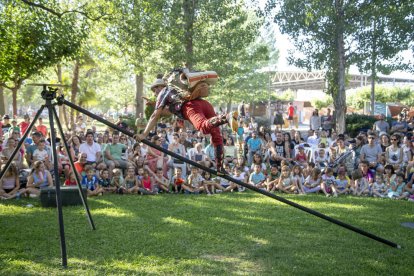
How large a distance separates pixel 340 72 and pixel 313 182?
648 cm

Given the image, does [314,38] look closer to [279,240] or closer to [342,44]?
[342,44]

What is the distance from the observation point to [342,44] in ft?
46.6

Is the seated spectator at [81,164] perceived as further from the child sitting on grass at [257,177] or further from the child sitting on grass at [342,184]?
the child sitting on grass at [342,184]

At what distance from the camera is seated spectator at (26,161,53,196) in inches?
311

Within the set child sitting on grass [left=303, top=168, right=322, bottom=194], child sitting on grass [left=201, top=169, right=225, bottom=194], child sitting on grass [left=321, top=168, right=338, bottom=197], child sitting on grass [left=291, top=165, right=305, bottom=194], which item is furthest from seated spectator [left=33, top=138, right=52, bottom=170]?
child sitting on grass [left=321, top=168, right=338, bottom=197]

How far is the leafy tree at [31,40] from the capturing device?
34.2 feet

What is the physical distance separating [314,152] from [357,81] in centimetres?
3464

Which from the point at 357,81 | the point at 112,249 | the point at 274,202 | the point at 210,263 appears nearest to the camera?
the point at 210,263

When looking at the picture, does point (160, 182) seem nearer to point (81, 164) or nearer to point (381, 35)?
point (81, 164)

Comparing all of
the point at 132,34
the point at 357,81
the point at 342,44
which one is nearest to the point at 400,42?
the point at 342,44

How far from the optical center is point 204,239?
5.41m

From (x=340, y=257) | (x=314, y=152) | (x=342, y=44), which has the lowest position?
(x=340, y=257)

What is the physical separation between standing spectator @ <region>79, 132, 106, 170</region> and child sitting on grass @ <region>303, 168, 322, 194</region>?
4.45 m

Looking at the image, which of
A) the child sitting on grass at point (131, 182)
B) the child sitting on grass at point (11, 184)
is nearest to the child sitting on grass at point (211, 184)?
the child sitting on grass at point (131, 182)
